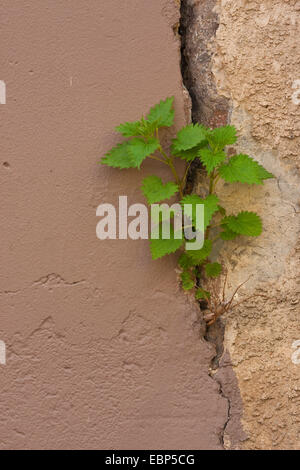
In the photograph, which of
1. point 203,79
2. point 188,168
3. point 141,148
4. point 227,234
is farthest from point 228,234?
point 203,79

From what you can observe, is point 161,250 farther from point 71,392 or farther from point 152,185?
point 71,392

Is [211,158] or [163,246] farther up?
[211,158]

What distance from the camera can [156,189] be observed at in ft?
5.19

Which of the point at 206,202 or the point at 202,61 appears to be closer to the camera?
the point at 206,202

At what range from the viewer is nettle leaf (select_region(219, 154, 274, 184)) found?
154 centimetres

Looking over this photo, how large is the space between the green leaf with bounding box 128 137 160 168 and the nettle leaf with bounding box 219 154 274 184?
0.20m

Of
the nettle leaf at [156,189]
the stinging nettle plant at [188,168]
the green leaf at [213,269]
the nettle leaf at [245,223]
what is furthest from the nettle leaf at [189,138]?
the green leaf at [213,269]

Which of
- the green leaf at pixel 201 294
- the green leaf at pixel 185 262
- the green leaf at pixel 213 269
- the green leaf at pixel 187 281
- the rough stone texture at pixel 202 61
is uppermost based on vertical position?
the rough stone texture at pixel 202 61

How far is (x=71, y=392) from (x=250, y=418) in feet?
1.75

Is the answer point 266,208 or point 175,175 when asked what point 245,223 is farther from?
point 175,175

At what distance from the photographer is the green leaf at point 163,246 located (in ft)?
5.18

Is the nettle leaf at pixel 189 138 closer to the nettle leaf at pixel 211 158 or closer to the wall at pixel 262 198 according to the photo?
the nettle leaf at pixel 211 158

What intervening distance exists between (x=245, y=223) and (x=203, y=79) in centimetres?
46

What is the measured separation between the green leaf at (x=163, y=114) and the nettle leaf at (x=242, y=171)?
199 mm
